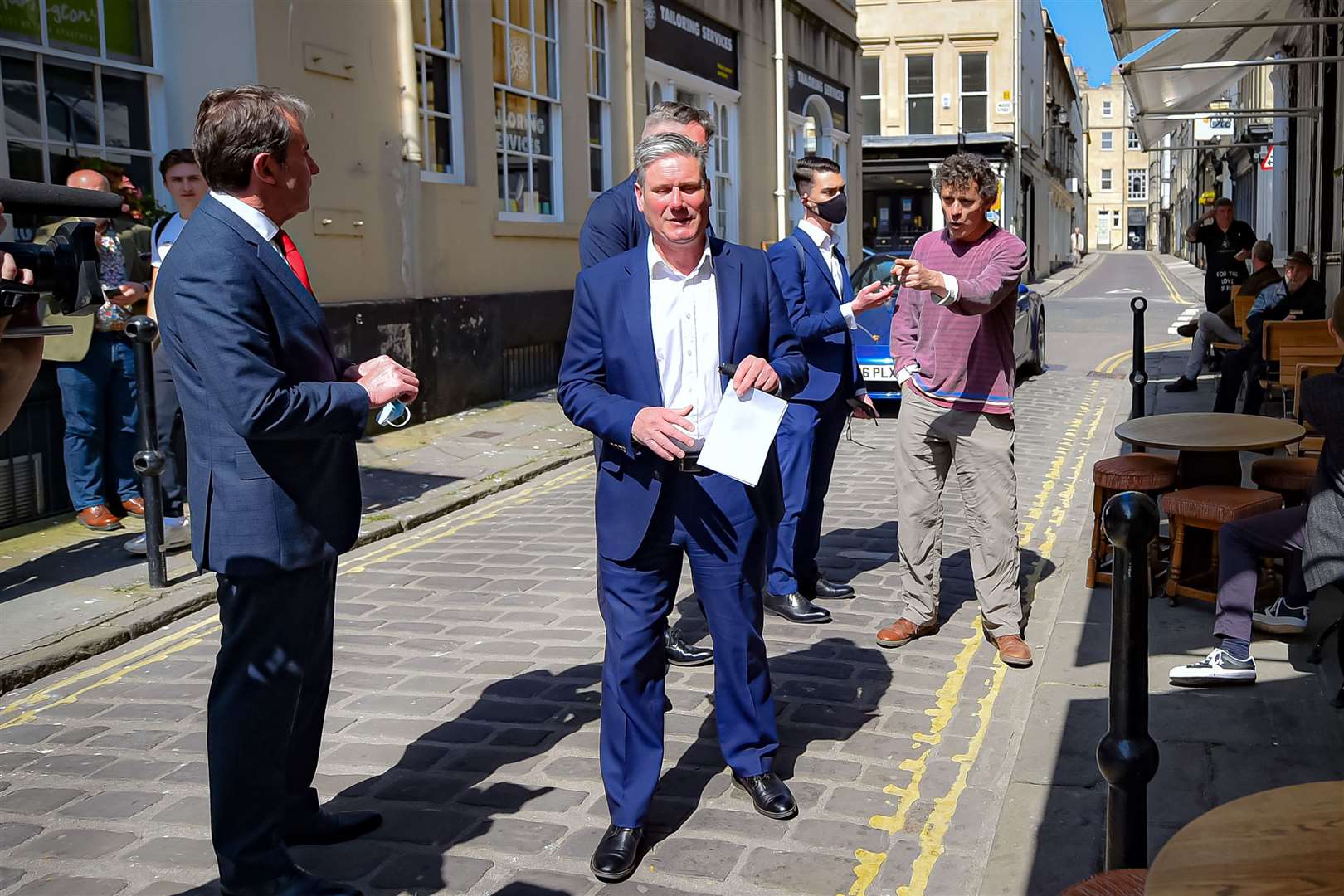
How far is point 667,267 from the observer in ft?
12.0

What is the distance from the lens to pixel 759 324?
3734 millimetres

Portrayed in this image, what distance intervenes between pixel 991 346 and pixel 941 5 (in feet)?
125

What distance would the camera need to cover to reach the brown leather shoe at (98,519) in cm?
777

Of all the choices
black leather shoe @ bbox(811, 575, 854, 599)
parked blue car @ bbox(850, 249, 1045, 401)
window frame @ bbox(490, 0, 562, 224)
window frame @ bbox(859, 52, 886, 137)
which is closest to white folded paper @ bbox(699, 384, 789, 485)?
black leather shoe @ bbox(811, 575, 854, 599)

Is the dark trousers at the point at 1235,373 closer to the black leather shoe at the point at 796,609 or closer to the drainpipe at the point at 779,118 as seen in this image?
the black leather shoe at the point at 796,609

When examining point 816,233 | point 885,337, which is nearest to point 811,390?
point 816,233

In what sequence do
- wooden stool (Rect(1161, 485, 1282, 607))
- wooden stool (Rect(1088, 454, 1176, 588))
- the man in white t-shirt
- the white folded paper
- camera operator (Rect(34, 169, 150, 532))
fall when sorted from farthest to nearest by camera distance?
camera operator (Rect(34, 169, 150, 532))
the man in white t-shirt
wooden stool (Rect(1088, 454, 1176, 588))
wooden stool (Rect(1161, 485, 1282, 607))
the white folded paper

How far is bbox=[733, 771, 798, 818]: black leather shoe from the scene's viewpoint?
3.81 meters

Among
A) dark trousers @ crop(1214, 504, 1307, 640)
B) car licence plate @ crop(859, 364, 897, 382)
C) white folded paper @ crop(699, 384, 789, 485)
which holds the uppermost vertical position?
white folded paper @ crop(699, 384, 789, 485)

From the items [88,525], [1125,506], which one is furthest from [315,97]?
[1125,506]

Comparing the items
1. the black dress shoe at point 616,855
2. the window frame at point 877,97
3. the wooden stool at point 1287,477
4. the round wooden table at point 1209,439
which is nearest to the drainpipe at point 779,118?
the round wooden table at point 1209,439

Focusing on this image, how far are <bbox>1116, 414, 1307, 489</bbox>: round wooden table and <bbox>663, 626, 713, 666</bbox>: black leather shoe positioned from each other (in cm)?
228

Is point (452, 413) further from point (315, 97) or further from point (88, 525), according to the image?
point (88, 525)

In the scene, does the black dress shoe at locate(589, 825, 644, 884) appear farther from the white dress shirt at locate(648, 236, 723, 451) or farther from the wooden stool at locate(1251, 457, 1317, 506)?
the wooden stool at locate(1251, 457, 1317, 506)
